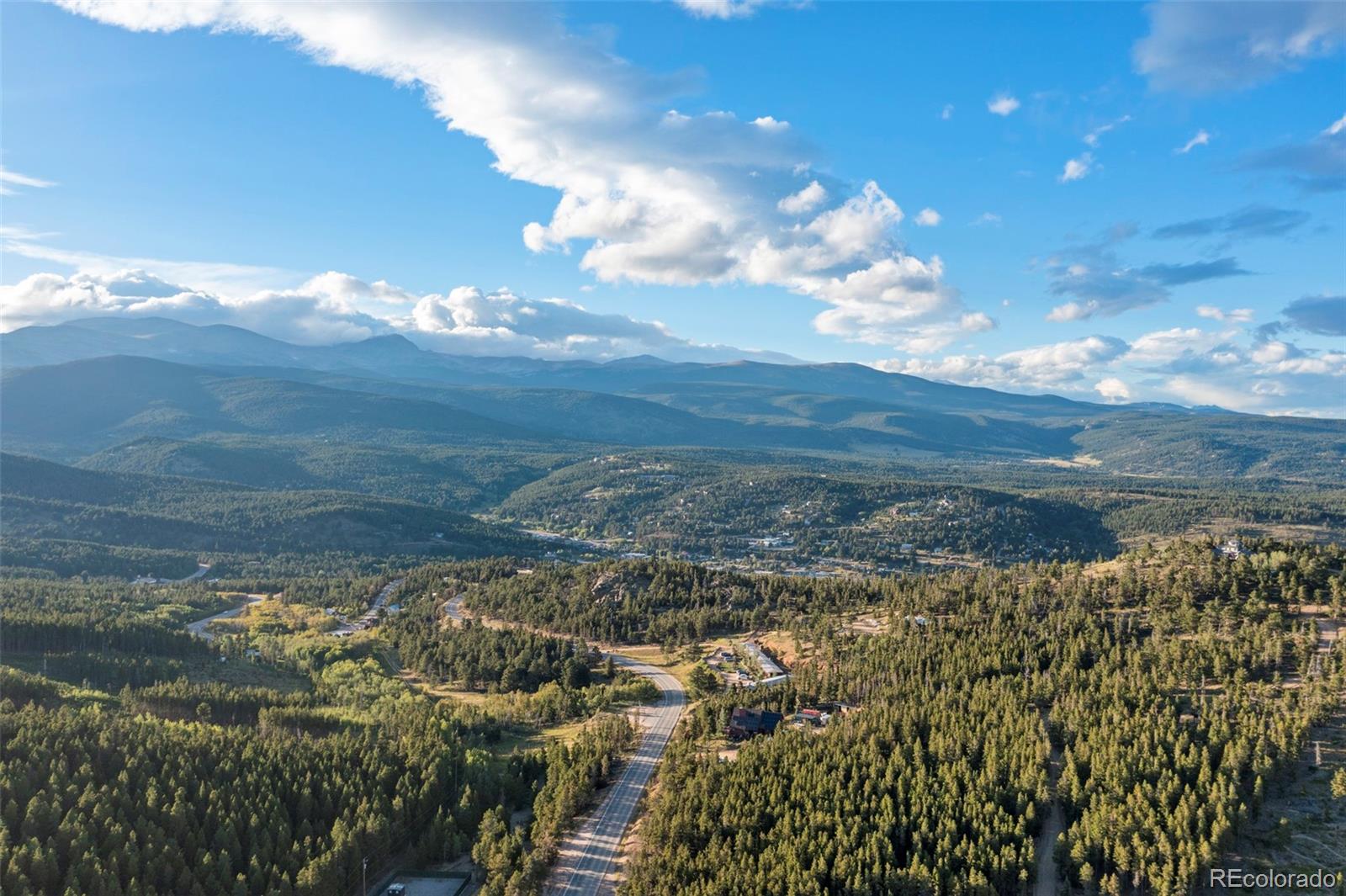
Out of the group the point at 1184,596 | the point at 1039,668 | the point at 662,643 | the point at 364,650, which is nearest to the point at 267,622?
the point at 364,650

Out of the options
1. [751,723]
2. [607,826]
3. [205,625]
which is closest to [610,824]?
[607,826]

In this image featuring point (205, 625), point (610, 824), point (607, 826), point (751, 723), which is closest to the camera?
point (607, 826)

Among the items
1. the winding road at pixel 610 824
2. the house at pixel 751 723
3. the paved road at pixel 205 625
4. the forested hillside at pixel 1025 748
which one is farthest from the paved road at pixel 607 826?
the paved road at pixel 205 625

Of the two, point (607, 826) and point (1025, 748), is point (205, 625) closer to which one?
point (607, 826)

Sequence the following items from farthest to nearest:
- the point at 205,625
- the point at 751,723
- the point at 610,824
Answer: the point at 205,625 < the point at 751,723 < the point at 610,824

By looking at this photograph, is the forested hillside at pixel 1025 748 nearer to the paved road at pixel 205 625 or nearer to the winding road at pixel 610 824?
the winding road at pixel 610 824

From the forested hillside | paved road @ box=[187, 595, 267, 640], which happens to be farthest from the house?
paved road @ box=[187, 595, 267, 640]

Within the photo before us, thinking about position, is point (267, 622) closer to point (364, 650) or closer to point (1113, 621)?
point (364, 650)
